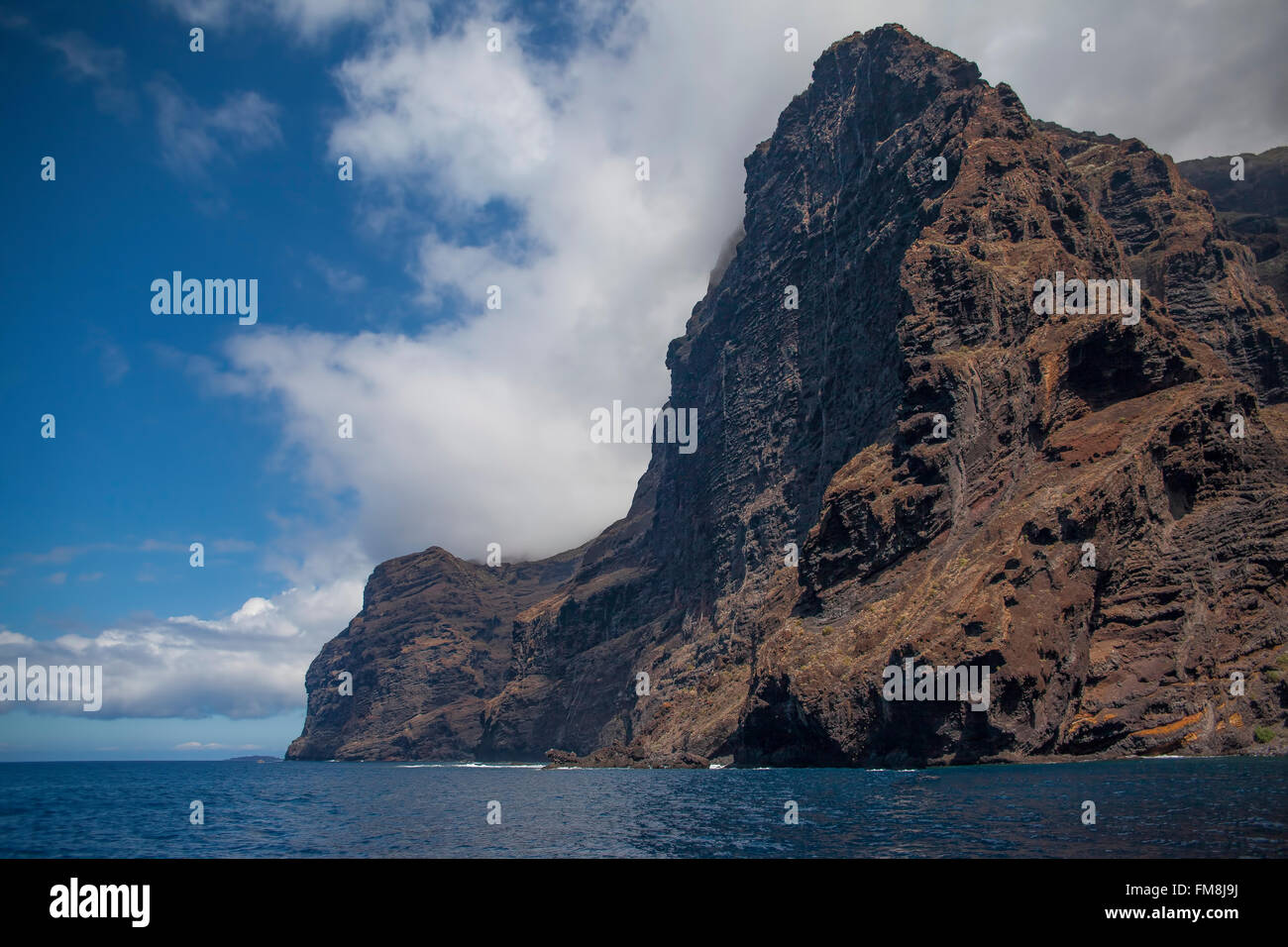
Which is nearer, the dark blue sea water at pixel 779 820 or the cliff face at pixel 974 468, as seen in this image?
the dark blue sea water at pixel 779 820

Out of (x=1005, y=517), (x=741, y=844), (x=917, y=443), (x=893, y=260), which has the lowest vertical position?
(x=741, y=844)

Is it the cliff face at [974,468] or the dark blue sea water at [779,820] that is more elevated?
the cliff face at [974,468]

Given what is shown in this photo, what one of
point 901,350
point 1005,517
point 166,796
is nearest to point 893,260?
point 901,350

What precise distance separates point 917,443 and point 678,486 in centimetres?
10402

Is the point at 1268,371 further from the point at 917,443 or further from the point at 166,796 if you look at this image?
the point at 166,796

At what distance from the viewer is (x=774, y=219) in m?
183

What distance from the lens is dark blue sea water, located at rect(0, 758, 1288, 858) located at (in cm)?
2589

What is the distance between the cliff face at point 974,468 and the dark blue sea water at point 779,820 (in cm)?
1227

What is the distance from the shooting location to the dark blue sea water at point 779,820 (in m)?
25.9

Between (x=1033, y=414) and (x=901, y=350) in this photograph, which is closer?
(x=1033, y=414)

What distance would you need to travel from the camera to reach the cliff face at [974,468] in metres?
73.9

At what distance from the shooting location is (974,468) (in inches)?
3691

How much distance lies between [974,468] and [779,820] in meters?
66.2

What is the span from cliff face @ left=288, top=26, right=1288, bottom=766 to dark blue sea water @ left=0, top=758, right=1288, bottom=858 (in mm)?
12266
